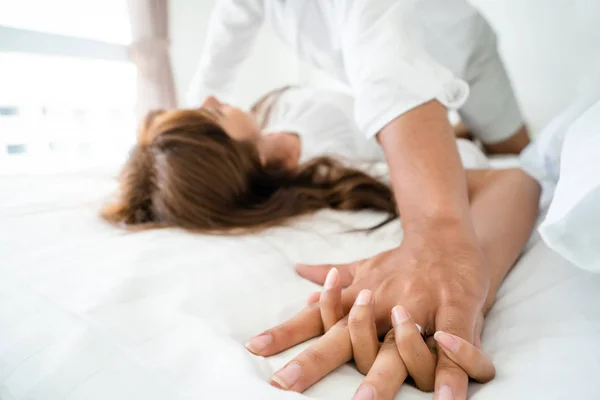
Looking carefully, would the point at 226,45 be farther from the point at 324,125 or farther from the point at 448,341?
the point at 448,341

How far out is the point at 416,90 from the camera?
548 millimetres

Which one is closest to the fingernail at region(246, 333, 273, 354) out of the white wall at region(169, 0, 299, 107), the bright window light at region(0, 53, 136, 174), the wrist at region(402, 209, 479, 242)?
the wrist at region(402, 209, 479, 242)

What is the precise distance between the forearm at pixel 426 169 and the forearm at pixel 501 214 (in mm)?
55

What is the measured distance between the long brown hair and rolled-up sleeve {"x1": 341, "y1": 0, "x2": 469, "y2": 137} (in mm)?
238

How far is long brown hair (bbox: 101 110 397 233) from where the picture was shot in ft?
2.41

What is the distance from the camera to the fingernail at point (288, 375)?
299mm

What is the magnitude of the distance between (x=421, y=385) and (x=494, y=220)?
295 mm

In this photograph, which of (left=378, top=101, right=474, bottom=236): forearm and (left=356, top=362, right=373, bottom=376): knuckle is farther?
(left=378, top=101, right=474, bottom=236): forearm

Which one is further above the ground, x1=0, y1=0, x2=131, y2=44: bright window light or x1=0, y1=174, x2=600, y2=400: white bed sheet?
x1=0, y1=0, x2=131, y2=44: bright window light

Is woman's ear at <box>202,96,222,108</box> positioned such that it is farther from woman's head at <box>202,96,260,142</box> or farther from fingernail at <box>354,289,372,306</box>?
fingernail at <box>354,289,372,306</box>

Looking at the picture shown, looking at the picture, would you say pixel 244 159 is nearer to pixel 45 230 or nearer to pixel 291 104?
pixel 45 230

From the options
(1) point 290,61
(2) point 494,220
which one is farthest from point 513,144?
(1) point 290,61

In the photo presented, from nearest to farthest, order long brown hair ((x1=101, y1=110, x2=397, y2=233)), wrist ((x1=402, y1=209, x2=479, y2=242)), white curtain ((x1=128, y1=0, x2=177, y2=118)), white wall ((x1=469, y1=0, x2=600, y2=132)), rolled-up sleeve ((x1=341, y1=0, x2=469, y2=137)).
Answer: wrist ((x1=402, y1=209, x2=479, y2=242)), rolled-up sleeve ((x1=341, y1=0, x2=469, y2=137)), long brown hair ((x1=101, y1=110, x2=397, y2=233)), white wall ((x1=469, y1=0, x2=600, y2=132)), white curtain ((x1=128, y1=0, x2=177, y2=118))

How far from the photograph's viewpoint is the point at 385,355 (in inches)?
12.8
